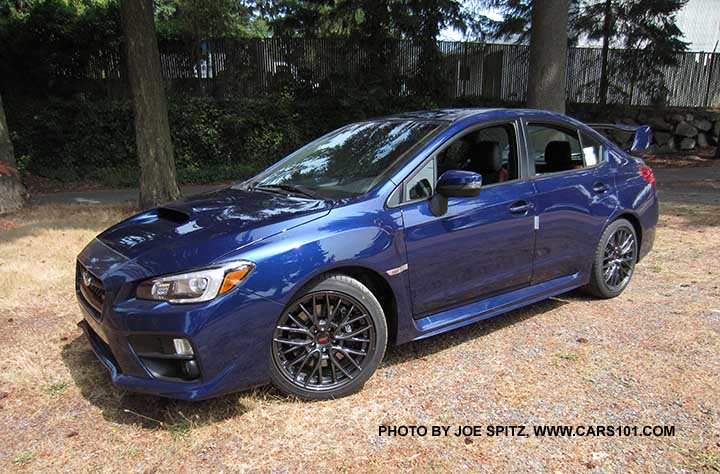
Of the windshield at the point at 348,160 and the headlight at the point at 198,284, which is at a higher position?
the windshield at the point at 348,160

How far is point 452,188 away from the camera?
3.23 metres

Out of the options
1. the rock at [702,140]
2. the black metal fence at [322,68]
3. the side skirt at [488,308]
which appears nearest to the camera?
the side skirt at [488,308]

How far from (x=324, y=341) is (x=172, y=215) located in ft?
4.26

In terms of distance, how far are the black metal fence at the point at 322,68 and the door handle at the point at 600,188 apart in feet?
35.5

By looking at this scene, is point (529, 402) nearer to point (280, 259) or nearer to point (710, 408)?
point (710, 408)

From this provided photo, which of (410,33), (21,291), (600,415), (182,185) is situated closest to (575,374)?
(600,415)

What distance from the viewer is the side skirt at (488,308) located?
334 centimetres

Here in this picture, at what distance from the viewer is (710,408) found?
288 cm

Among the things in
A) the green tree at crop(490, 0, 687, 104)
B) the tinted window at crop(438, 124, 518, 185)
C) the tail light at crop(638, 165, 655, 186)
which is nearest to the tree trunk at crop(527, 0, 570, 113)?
the tail light at crop(638, 165, 655, 186)

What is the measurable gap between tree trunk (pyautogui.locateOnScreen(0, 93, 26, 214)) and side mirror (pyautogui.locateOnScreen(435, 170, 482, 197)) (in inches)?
311

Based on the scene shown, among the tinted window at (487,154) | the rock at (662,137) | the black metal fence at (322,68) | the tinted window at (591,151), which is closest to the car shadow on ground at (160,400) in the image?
the tinted window at (487,154)

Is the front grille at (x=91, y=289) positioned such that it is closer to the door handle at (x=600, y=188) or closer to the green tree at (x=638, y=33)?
the door handle at (x=600, y=188)

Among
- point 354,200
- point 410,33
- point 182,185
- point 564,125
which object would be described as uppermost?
point 410,33

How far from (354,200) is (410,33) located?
12.6 m
